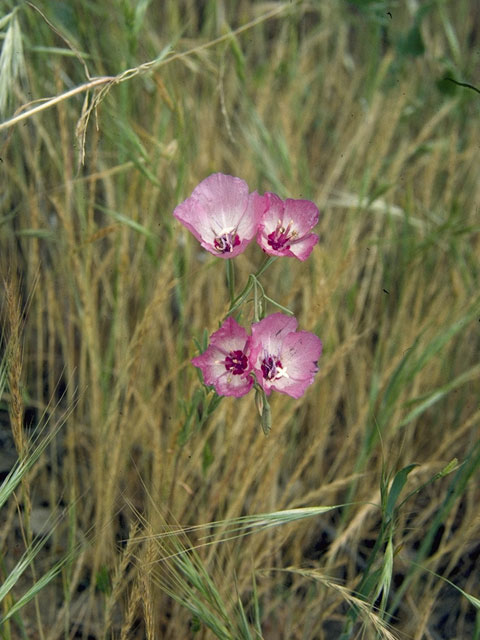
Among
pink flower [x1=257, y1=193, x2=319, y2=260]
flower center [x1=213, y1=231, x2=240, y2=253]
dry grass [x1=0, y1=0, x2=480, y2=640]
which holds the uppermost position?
pink flower [x1=257, y1=193, x2=319, y2=260]

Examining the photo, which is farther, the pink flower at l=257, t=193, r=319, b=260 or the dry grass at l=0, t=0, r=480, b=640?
the dry grass at l=0, t=0, r=480, b=640

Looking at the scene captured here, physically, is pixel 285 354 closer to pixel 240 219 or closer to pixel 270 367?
pixel 270 367

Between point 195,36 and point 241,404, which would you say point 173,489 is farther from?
point 195,36

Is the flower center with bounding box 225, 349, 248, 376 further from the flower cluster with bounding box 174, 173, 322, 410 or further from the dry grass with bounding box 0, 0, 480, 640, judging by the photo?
the dry grass with bounding box 0, 0, 480, 640

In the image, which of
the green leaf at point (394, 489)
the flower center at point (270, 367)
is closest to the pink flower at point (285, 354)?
the flower center at point (270, 367)

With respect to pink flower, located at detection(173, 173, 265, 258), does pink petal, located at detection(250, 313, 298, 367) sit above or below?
below

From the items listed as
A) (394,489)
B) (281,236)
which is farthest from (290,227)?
(394,489)

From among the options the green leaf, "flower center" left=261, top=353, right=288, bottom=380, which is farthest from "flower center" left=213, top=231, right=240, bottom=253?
the green leaf
